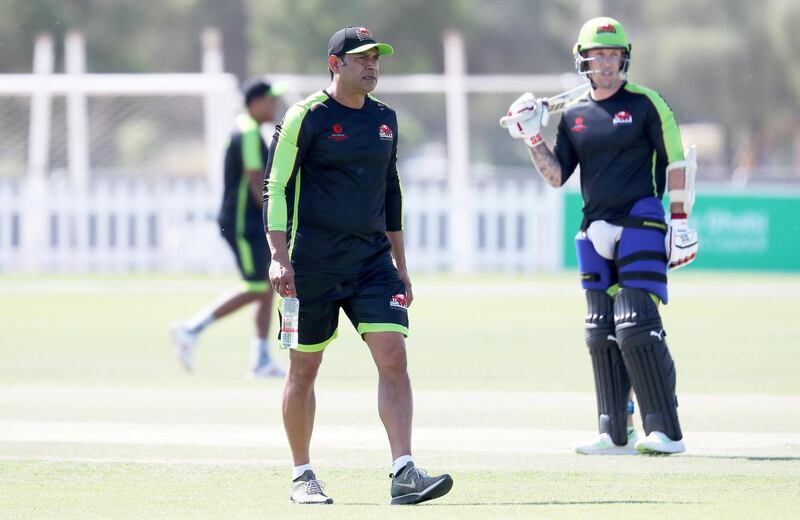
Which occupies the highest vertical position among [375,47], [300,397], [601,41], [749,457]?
[601,41]

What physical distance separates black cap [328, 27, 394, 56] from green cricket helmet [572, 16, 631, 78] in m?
1.63

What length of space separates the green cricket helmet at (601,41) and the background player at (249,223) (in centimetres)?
442

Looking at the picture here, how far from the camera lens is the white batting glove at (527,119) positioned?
8.96 metres

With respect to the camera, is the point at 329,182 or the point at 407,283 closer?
the point at 329,182

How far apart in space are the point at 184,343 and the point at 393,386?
19.5 feet

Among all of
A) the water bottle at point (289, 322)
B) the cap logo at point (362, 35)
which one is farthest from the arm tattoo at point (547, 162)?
the water bottle at point (289, 322)

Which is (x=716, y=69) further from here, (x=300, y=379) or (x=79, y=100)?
(x=300, y=379)

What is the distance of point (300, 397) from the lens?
7.55m

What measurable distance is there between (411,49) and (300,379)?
4109cm

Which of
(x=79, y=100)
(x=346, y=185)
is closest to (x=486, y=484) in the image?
(x=346, y=185)

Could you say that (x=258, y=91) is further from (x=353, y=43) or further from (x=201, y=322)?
(x=353, y=43)

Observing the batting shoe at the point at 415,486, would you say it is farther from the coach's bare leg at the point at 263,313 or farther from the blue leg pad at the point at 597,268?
the coach's bare leg at the point at 263,313

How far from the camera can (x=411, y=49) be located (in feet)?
158

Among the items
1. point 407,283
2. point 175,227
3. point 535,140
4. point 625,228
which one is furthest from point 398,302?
point 175,227
